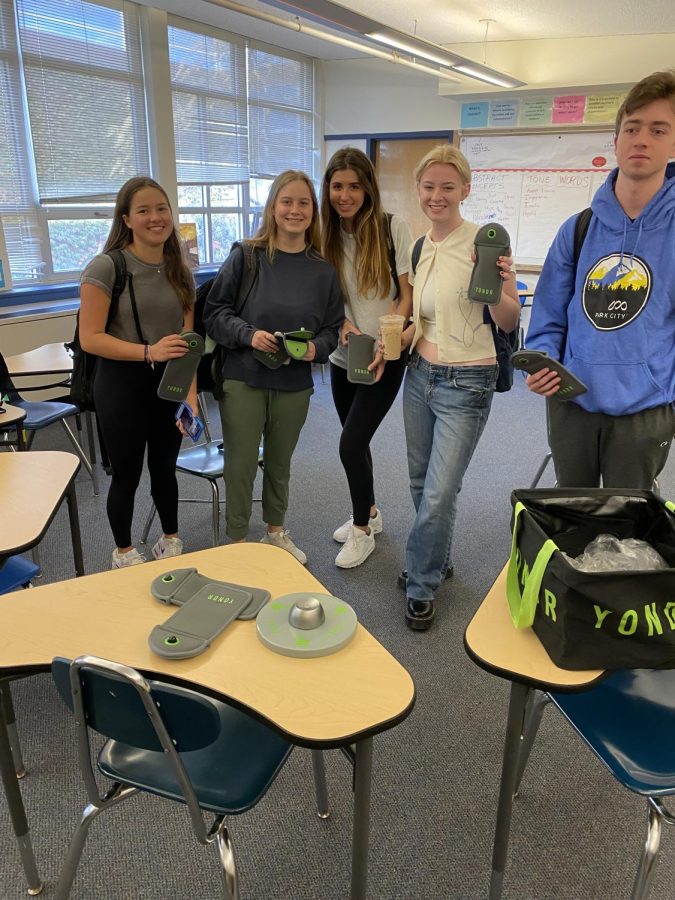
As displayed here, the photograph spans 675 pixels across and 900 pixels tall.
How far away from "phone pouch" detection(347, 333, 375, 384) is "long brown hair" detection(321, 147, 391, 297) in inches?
7.9

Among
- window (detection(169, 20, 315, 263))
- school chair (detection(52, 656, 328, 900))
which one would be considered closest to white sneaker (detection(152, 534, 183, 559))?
school chair (detection(52, 656, 328, 900))

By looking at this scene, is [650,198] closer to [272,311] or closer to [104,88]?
[272,311]

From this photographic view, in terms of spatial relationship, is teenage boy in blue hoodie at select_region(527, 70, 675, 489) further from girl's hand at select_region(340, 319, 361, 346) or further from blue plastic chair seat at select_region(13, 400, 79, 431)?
blue plastic chair seat at select_region(13, 400, 79, 431)

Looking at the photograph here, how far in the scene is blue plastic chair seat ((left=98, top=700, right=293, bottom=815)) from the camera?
1.20 metres

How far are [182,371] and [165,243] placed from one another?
49 cm

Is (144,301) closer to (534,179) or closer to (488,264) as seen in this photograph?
(488,264)

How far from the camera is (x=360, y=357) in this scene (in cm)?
236

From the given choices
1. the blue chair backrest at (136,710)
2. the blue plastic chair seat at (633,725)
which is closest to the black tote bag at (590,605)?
the blue plastic chair seat at (633,725)

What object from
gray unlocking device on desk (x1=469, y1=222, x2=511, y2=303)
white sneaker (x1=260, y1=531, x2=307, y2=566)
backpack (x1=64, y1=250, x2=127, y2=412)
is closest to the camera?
gray unlocking device on desk (x1=469, y1=222, x2=511, y2=303)

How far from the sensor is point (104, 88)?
502cm

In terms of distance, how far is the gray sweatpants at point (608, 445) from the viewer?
1722 mm

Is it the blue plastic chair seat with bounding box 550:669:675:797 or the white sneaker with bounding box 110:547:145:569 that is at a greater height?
the blue plastic chair seat with bounding box 550:669:675:797

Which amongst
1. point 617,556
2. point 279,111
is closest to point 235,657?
point 617,556

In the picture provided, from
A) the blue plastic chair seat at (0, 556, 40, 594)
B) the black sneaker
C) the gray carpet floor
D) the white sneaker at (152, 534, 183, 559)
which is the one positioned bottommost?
the gray carpet floor
